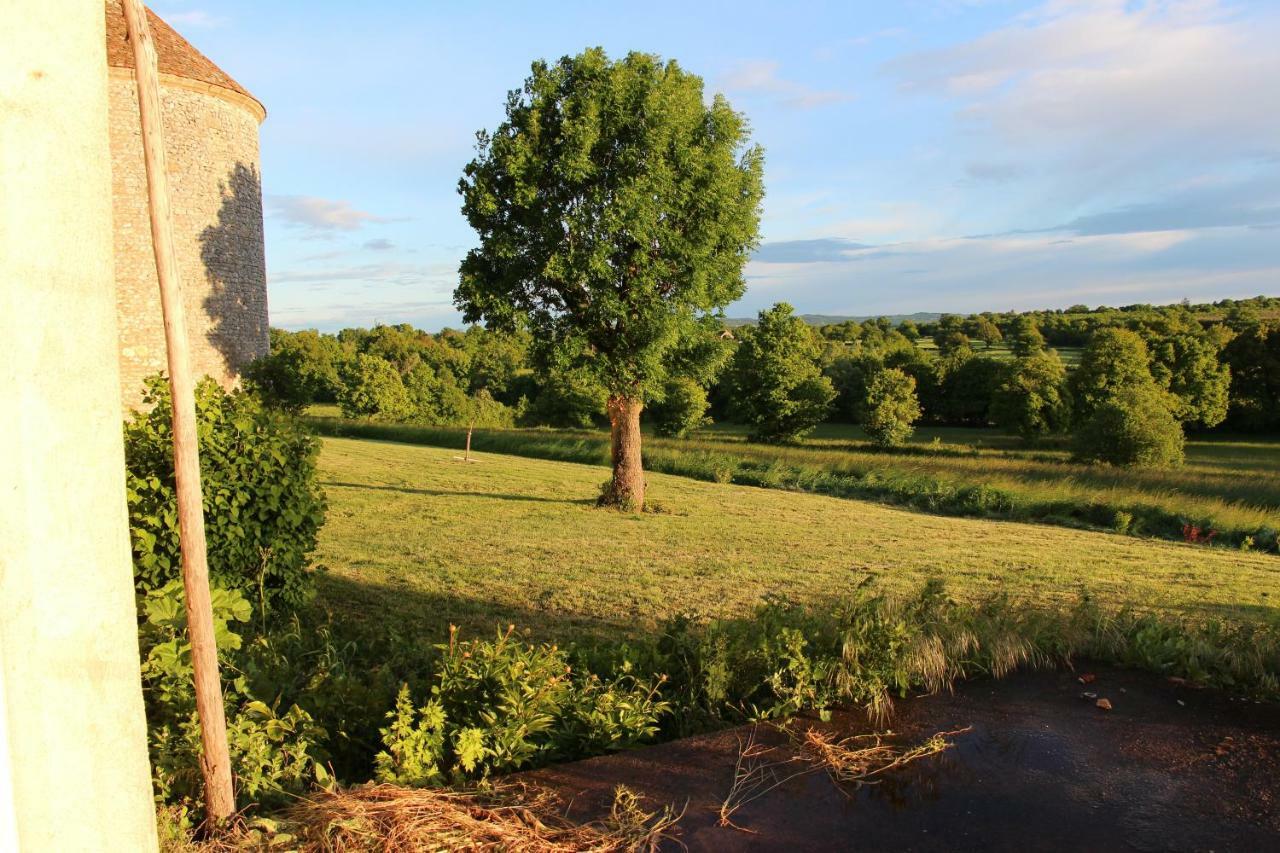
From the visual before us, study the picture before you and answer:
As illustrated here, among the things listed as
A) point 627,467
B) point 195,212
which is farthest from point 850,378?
point 195,212

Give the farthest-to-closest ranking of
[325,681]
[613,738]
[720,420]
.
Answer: [720,420], [325,681], [613,738]

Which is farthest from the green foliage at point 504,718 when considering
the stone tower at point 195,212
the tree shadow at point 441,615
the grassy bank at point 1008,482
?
the grassy bank at point 1008,482

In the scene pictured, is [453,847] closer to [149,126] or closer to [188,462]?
[188,462]

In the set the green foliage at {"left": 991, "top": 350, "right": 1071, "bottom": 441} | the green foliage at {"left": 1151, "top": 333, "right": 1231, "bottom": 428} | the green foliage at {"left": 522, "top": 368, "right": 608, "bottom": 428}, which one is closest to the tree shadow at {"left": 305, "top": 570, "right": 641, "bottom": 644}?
the green foliage at {"left": 522, "top": 368, "right": 608, "bottom": 428}

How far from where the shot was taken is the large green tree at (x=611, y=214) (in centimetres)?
1508

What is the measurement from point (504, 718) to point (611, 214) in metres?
11.9

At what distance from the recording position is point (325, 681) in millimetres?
4773

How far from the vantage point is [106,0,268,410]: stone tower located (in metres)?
14.6

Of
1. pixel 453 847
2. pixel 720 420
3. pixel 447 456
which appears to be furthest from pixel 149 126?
pixel 720 420

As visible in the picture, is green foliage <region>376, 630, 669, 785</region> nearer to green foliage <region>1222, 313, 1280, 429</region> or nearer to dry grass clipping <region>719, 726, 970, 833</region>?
dry grass clipping <region>719, 726, 970, 833</region>

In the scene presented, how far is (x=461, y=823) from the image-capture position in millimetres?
3256

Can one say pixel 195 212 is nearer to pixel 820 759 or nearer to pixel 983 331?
pixel 820 759

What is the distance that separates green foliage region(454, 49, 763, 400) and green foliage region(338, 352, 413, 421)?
38.3 metres

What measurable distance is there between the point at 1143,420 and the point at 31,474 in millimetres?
33875
